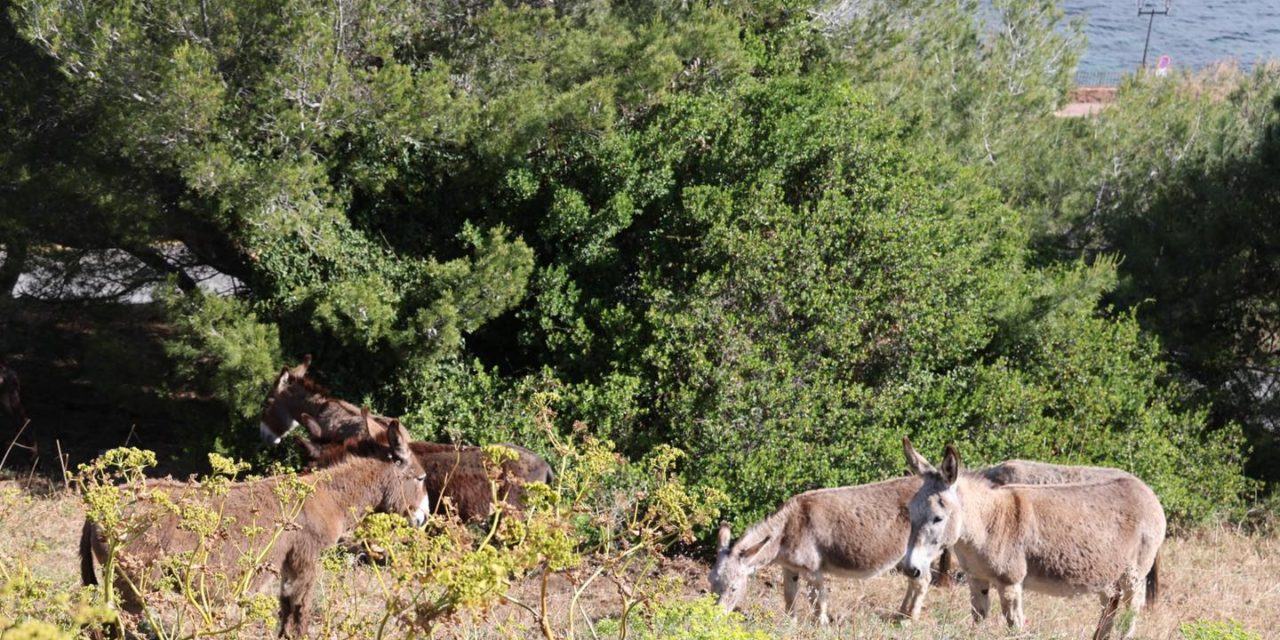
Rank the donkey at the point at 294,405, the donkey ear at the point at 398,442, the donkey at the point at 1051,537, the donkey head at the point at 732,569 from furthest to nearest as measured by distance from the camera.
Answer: the donkey at the point at 294,405 < the donkey head at the point at 732,569 < the donkey at the point at 1051,537 < the donkey ear at the point at 398,442

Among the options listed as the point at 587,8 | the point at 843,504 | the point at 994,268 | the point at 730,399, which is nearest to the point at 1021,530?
the point at 843,504

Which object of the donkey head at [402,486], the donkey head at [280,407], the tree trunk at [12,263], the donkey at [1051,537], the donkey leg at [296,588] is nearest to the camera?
the donkey leg at [296,588]

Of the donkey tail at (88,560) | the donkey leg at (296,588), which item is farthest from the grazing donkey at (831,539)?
the donkey tail at (88,560)

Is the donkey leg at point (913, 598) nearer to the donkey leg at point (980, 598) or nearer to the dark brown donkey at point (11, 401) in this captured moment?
the donkey leg at point (980, 598)

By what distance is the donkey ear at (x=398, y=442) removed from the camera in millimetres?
8594

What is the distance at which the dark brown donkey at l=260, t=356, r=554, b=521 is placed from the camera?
10.2 metres

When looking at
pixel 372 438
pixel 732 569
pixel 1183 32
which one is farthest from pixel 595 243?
pixel 1183 32

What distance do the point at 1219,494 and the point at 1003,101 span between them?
724cm

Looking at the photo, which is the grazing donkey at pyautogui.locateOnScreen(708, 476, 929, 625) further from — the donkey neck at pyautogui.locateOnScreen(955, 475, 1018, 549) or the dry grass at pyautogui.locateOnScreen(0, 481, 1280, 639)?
the donkey neck at pyautogui.locateOnScreen(955, 475, 1018, 549)

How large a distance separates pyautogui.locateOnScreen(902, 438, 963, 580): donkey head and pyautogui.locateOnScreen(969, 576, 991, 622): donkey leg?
83cm

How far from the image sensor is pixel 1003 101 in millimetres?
19438

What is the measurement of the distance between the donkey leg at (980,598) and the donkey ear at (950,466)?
1131 millimetres

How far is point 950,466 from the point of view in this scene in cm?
842

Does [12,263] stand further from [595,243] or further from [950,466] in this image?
[950,466]
